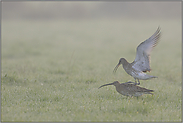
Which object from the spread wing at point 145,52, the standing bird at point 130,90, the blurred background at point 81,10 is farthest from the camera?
the blurred background at point 81,10

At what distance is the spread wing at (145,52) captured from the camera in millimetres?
8516

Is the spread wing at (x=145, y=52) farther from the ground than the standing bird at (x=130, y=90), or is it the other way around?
the spread wing at (x=145, y=52)

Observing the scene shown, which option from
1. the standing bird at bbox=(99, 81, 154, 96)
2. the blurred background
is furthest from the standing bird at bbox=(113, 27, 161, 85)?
the blurred background

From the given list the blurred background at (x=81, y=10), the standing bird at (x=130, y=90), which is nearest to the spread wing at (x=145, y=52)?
the standing bird at (x=130, y=90)

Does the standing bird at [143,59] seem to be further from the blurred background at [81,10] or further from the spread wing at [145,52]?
the blurred background at [81,10]

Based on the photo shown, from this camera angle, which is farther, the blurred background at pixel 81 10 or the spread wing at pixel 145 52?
the blurred background at pixel 81 10

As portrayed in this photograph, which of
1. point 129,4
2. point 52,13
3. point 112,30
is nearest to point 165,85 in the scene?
point 112,30

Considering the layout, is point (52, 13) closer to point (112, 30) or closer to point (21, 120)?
point (112, 30)

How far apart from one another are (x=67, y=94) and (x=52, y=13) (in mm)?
45939

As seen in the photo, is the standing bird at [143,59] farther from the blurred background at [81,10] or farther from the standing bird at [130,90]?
the blurred background at [81,10]

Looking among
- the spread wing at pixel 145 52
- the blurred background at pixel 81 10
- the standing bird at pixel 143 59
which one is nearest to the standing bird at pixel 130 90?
the standing bird at pixel 143 59

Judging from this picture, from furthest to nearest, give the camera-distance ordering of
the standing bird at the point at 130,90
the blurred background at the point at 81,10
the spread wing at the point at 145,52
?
the blurred background at the point at 81,10 → the standing bird at the point at 130,90 → the spread wing at the point at 145,52

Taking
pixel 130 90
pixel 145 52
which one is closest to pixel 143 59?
pixel 145 52

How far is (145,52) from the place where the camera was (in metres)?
8.66
